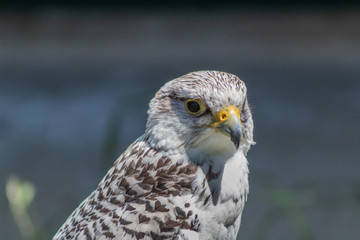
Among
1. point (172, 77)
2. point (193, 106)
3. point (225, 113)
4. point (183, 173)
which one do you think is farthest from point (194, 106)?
point (172, 77)

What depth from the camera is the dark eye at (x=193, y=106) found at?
240 centimetres

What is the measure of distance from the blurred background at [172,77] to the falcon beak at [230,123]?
292 cm

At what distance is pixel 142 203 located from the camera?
2389 mm

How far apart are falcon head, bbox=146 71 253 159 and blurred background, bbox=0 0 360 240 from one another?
2.83 metres

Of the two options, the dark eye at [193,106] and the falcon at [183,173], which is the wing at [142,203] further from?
the dark eye at [193,106]

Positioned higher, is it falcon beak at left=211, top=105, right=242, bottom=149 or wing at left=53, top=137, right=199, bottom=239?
falcon beak at left=211, top=105, right=242, bottom=149

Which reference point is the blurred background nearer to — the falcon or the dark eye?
the falcon

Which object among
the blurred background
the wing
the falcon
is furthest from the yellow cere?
the blurred background

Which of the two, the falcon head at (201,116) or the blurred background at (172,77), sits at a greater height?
the falcon head at (201,116)

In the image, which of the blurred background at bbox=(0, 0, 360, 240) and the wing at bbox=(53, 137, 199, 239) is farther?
the blurred background at bbox=(0, 0, 360, 240)

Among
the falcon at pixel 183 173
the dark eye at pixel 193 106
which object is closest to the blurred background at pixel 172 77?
the falcon at pixel 183 173

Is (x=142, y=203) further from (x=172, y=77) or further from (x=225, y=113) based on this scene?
(x=172, y=77)

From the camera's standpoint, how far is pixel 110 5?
22.5 ft

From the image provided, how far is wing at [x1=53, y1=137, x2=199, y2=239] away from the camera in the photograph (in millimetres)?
2350
